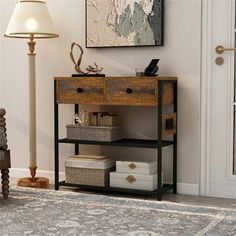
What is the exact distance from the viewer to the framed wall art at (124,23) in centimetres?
402

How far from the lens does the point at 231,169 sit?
3.87 meters

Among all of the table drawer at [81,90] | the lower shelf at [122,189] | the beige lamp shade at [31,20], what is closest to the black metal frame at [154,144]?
the lower shelf at [122,189]

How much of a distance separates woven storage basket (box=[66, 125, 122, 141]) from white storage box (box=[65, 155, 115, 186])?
0.52 feet

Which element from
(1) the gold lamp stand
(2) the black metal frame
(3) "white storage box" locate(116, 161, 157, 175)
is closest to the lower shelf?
(2) the black metal frame

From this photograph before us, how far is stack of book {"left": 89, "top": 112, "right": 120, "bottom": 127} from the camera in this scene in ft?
13.1

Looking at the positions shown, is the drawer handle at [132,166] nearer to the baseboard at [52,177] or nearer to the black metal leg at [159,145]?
the black metal leg at [159,145]

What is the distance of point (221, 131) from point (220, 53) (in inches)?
21.1

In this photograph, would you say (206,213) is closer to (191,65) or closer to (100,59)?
(191,65)

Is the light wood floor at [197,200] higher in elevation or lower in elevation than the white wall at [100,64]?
lower

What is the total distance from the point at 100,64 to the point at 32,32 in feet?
1.85

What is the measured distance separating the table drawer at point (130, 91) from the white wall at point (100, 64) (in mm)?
364

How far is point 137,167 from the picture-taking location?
3893 millimetres

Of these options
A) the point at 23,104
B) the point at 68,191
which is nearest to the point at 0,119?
the point at 68,191

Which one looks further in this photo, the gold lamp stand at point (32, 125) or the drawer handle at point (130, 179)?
the gold lamp stand at point (32, 125)
